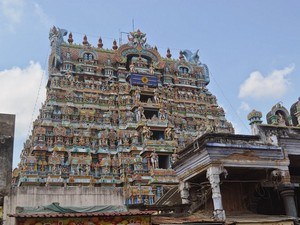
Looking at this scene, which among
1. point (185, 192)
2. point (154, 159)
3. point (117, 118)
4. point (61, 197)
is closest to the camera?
point (61, 197)

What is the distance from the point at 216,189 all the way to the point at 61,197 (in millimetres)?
6763

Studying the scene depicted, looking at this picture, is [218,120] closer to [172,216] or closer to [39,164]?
[39,164]

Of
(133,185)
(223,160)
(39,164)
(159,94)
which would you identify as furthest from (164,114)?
(223,160)

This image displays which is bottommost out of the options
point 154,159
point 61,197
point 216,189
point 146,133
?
point 216,189

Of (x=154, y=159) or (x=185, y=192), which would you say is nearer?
(x=185, y=192)

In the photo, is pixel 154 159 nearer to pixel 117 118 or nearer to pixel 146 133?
pixel 146 133

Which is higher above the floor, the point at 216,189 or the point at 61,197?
the point at 61,197

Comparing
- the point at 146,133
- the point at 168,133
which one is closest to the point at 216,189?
the point at 146,133

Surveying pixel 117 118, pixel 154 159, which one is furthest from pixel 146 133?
pixel 117 118

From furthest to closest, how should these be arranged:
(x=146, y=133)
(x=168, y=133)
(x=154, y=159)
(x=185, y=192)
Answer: (x=168, y=133)
(x=146, y=133)
(x=154, y=159)
(x=185, y=192)

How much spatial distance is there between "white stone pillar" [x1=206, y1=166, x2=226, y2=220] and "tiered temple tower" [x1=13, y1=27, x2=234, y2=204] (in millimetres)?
14586

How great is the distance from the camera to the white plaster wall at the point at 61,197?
1535cm

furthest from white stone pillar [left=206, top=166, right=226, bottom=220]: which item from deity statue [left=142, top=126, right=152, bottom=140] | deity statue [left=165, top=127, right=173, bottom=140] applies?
deity statue [left=165, top=127, right=173, bottom=140]

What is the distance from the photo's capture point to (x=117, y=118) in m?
40.6
